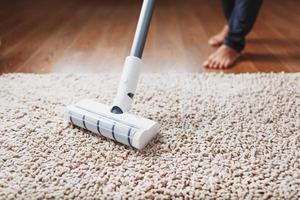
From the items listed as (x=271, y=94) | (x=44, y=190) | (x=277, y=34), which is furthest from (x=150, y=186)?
(x=277, y=34)

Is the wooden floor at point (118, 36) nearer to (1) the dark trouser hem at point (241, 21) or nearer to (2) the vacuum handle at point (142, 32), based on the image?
(1) the dark trouser hem at point (241, 21)

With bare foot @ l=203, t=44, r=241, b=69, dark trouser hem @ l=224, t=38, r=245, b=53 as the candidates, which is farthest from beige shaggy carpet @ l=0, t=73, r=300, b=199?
dark trouser hem @ l=224, t=38, r=245, b=53

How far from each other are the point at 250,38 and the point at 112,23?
0.82 m

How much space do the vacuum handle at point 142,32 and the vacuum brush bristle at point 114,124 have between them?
167mm

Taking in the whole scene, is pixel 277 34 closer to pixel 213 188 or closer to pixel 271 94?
pixel 271 94

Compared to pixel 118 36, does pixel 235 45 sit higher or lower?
higher

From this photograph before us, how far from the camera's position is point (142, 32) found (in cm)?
84

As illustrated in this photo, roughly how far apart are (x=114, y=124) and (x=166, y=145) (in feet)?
0.43

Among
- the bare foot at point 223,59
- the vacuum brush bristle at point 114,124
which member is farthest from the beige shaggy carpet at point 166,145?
the bare foot at point 223,59

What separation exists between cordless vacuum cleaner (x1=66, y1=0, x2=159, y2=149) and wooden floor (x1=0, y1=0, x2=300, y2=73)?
422mm

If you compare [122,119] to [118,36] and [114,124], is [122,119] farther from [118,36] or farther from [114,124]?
[118,36]

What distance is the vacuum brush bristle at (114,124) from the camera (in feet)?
2.35

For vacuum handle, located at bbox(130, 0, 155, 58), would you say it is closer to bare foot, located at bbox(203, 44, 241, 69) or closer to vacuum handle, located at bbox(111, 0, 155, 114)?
vacuum handle, located at bbox(111, 0, 155, 114)

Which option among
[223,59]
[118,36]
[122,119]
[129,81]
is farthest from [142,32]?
[118,36]
